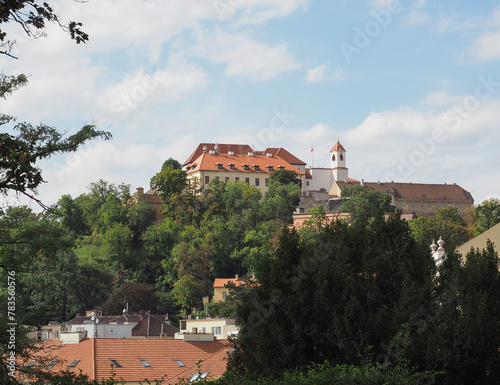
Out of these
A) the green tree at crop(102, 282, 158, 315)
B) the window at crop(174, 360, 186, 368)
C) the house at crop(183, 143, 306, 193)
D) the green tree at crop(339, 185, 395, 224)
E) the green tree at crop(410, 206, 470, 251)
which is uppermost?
the house at crop(183, 143, 306, 193)

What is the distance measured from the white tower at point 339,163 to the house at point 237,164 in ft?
14.3

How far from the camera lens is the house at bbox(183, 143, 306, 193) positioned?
112750 mm

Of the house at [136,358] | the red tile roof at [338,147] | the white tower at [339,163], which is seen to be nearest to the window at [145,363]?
the house at [136,358]

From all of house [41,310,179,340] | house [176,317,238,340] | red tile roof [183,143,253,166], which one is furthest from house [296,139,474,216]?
house [41,310,179,340]

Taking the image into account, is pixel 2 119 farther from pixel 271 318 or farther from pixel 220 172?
pixel 220 172

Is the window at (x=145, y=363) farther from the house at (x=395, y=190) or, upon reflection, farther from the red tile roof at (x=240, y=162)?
the red tile roof at (x=240, y=162)

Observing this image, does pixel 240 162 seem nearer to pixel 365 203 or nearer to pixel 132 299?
pixel 365 203

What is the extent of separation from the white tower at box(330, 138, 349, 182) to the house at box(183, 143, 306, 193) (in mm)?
4369

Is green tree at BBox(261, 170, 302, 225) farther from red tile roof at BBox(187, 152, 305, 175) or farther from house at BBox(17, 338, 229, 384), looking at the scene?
house at BBox(17, 338, 229, 384)

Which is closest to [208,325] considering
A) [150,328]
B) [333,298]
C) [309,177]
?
[150,328]

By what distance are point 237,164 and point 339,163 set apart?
14886mm

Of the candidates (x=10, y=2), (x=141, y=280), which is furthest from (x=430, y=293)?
(x=141, y=280)

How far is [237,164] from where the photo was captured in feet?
381

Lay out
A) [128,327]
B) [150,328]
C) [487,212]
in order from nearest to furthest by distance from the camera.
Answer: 1. [128,327]
2. [150,328]
3. [487,212]
